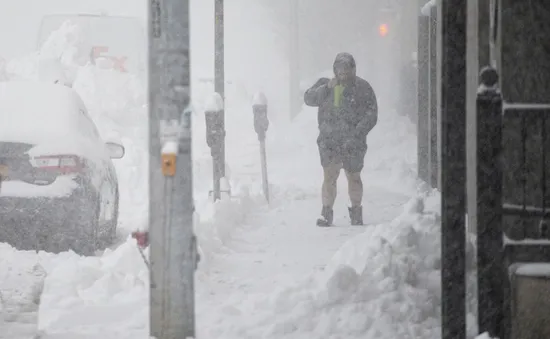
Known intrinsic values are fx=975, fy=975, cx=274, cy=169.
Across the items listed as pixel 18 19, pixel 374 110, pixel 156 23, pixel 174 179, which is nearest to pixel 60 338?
pixel 174 179

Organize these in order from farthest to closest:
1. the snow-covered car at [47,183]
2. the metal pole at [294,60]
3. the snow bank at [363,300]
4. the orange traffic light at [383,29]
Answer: the metal pole at [294,60] → the orange traffic light at [383,29] → the snow-covered car at [47,183] → the snow bank at [363,300]

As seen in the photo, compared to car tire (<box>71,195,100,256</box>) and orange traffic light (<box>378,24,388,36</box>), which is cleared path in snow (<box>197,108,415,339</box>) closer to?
car tire (<box>71,195,100,256</box>)

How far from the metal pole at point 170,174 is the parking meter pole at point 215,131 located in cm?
599

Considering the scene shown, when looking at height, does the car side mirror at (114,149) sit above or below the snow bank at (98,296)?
above

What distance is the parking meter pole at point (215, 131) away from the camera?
1127 centimetres

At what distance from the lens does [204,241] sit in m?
8.95

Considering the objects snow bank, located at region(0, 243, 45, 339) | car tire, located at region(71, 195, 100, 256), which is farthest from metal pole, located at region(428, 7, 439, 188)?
snow bank, located at region(0, 243, 45, 339)

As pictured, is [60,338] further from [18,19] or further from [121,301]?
[18,19]

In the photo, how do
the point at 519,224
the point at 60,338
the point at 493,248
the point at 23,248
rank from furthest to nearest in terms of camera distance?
the point at 23,248
the point at 519,224
the point at 60,338
the point at 493,248

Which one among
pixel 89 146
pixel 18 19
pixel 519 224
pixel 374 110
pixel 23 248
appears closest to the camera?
pixel 519 224

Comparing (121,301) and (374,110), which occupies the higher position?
(374,110)

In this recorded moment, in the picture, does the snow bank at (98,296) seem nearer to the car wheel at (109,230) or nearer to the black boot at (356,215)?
the car wheel at (109,230)

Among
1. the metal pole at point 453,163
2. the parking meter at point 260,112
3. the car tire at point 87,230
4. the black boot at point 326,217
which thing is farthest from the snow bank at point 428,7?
the metal pole at point 453,163

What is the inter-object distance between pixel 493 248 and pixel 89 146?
4.47 m
